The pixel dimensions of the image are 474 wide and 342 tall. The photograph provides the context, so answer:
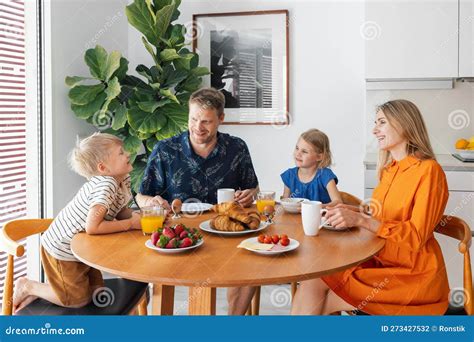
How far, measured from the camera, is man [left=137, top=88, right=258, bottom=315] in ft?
7.63

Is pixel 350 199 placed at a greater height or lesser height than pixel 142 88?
lesser

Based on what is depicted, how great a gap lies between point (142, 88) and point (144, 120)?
0.25 metres

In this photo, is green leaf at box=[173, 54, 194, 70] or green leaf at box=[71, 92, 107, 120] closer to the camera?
green leaf at box=[71, 92, 107, 120]

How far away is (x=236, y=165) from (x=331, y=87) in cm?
150

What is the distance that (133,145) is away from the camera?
3.43 m

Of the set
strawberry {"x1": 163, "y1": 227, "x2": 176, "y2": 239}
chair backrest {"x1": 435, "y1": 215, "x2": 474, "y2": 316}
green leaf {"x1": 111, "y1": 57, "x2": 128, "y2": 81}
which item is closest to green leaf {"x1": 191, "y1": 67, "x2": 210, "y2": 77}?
green leaf {"x1": 111, "y1": 57, "x2": 128, "y2": 81}

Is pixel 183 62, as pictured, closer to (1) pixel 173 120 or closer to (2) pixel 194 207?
(1) pixel 173 120

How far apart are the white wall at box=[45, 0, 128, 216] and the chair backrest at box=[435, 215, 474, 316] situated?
2240mm

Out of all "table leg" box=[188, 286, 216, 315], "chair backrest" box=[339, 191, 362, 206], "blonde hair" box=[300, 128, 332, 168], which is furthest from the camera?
"blonde hair" box=[300, 128, 332, 168]

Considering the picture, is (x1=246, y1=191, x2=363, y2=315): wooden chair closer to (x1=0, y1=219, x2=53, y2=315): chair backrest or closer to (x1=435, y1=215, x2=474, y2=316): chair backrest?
(x1=435, y1=215, x2=474, y2=316): chair backrest

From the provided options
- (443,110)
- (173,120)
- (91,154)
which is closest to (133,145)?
(173,120)

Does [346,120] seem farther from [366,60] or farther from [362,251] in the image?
[362,251]

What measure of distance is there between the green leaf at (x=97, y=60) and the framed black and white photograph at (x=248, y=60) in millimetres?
780

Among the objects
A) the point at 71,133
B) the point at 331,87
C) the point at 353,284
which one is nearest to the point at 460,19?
the point at 331,87
